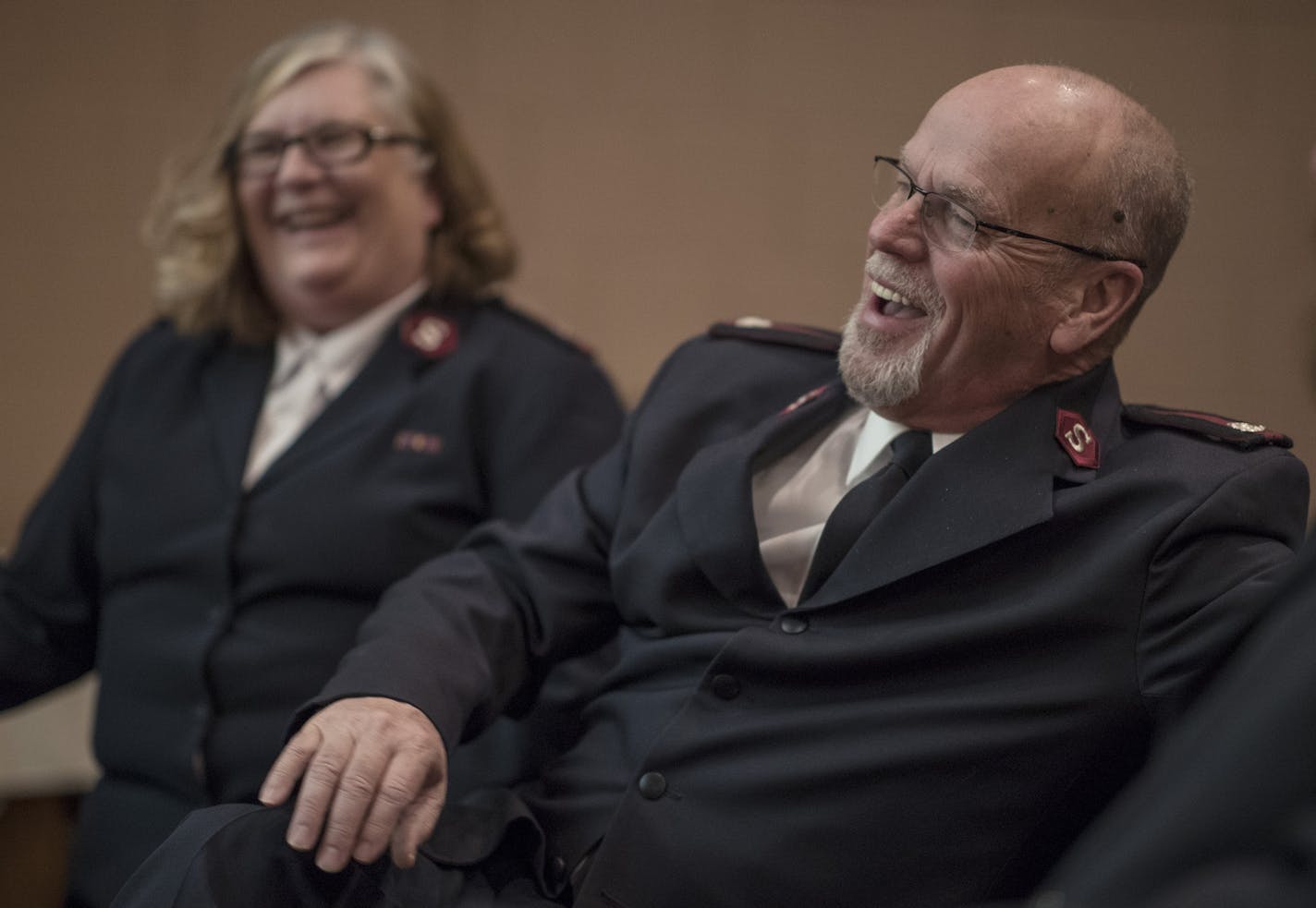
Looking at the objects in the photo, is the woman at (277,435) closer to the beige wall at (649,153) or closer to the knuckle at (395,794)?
the knuckle at (395,794)

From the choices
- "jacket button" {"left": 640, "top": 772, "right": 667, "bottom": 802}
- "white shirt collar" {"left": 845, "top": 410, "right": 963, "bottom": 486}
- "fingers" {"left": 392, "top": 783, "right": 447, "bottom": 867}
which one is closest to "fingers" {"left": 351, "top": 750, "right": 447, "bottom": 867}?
"fingers" {"left": 392, "top": 783, "right": 447, "bottom": 867}

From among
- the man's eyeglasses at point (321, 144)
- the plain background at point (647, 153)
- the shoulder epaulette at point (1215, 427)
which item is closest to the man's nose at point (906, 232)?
the shoulder epaulette at point (1215, 427)

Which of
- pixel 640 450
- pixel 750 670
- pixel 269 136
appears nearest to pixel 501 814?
pixel 750 670

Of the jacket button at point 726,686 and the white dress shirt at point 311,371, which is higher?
the white dress shirt at point 311,371

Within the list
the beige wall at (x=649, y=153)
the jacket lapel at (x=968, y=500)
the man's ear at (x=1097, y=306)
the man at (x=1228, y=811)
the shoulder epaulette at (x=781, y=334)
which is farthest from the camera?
the beige wall at (x=649, y=153)

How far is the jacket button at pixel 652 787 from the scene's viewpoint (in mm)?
1486

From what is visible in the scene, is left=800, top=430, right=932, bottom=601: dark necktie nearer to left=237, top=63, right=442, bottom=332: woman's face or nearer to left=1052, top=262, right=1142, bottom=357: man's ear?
left=1052, top=262, right=1142, bottom=357: man's ear

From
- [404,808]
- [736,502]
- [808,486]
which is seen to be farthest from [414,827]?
[808,486]

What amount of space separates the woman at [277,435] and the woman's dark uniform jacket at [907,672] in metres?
0.45

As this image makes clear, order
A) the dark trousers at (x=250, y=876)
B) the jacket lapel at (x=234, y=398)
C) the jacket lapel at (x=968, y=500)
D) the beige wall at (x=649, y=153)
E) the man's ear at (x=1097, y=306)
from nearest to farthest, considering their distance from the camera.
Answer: the dark trousers at (x=250, y=876) → the jacket lapel at (x=968, y=500) → the man's ear at (x=1097, y=306) → the jacket lapel at (x=234, y=398) → the beige wall at (x=649, y=153)

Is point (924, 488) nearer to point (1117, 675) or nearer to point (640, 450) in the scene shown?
point (1117, 675)

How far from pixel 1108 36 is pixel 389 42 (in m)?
1.53

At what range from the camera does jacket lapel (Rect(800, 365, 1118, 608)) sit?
1469 millimetres

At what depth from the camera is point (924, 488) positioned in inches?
60.1
